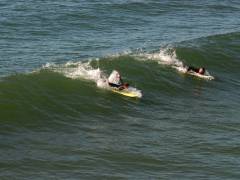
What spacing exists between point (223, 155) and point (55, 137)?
6744 mm

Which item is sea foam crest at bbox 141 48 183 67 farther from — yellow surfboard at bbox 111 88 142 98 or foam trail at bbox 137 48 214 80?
yellow surfboard at bbox 111 88 142 98

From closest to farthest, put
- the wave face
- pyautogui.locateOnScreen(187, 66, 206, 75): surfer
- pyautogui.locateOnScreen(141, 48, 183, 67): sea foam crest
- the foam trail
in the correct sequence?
the wave face < pyautogui.locateOnScreen(187, 66, 206, 75): surfer < the foam trail < pyautogui.locateOnScreen(141, 48, 183, 67): sea foam crest

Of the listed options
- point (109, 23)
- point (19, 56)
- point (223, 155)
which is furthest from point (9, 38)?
point (223, 155)

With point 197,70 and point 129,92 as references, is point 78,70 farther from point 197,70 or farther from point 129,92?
point 197,70

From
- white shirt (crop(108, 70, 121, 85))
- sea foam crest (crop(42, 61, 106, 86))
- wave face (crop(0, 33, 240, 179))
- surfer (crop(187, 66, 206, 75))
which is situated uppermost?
white shirt (crop(108, 70, 121, 85))

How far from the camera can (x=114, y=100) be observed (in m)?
33.1

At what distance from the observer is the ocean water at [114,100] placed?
25.4 metres

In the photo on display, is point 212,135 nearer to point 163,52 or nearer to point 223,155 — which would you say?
point 223,155

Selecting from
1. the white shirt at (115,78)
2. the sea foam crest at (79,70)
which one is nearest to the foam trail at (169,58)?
the sea foam crest at (79,70)

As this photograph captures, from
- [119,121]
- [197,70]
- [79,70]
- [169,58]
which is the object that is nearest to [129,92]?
[119,121]

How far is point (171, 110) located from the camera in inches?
1296

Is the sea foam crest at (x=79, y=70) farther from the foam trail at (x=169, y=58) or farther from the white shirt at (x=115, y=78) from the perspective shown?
the foam trail at (x=169, y=58)

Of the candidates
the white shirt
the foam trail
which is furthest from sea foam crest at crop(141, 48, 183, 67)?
the white shirt

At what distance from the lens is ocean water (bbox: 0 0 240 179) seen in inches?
999
